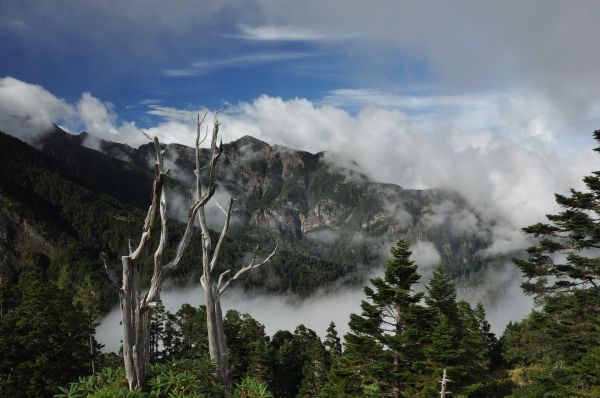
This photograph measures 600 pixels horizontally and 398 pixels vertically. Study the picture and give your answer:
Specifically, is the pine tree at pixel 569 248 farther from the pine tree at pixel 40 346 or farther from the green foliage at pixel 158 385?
the pine tree at pixel 40 346

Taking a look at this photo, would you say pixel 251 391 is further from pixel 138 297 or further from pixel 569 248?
pixel 569 248

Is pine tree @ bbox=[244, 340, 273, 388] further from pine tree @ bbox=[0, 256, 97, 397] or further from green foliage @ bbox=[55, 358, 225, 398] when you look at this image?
green foliage @ bbox=[55, 358, 225, 398]

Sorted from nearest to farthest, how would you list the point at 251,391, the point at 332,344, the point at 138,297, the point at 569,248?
1. the point at 251,391
2. the point at 138,297
3. the point at 569,248
4. the point at 332,344

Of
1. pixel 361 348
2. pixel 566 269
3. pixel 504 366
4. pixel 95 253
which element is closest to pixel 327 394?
pixel 361 348

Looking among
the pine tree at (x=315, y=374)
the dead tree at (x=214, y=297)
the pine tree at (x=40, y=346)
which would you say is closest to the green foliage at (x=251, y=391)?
the dead tree at (x=214, y=297)

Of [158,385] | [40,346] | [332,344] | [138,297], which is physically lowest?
[158,385]

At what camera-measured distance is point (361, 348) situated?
26.1 metres

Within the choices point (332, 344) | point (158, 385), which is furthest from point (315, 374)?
point (158, 385)

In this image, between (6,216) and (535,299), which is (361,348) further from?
(6,216)

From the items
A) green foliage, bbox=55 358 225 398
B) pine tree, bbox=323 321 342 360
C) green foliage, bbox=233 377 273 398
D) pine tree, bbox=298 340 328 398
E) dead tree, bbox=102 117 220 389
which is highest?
pine tree, bbox=323 321 342 360

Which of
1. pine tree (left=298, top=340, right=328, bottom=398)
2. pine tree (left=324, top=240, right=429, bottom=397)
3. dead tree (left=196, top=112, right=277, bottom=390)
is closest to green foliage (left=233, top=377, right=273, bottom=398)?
dead tree (left=196, top=112, right=277, bottom=390)

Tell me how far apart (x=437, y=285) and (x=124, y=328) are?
2810 cm

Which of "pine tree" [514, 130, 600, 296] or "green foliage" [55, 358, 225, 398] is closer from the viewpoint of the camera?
"green foliage" [55, 358, 225, 398]

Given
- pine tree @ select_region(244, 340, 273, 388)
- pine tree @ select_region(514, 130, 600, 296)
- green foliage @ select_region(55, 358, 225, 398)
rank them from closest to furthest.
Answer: green foliage @ select_region(55, 358, 225, 398), pine tree @ select_region(514, 130, 600, 296), pine tree @ select_region(244, 340, 273, 388)
